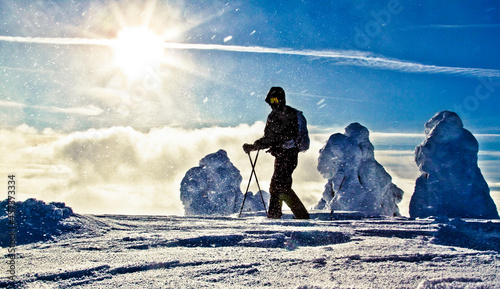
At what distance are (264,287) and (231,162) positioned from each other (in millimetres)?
26203

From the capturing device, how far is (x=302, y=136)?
20.7ft

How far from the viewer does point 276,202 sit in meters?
6.34

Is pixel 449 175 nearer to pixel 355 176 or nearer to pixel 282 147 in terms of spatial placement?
pixel 355 176

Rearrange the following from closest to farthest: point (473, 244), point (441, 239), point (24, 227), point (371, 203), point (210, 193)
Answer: point (473, 244)
point (441, 239)
point (24, 227)
point (371, 203)
point (210, 193)

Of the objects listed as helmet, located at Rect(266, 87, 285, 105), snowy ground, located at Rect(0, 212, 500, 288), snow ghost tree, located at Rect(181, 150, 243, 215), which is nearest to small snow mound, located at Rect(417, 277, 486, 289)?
snowy ground, located at Rect(0, 212, 500, 288)

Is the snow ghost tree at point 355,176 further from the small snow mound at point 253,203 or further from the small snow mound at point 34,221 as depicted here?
the small snow mound at point 34,221

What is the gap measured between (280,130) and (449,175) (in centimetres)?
1437

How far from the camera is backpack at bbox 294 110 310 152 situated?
20.6ft

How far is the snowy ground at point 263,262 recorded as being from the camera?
1.86 meters

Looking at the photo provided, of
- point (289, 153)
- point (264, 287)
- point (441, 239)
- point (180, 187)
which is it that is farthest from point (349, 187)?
point (264, 287)

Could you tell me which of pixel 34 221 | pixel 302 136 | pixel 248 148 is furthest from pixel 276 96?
pixel 34 221

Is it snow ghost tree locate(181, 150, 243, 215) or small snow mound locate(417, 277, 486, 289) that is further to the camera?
snow ghost tree locate(181, 150, 243, 215)

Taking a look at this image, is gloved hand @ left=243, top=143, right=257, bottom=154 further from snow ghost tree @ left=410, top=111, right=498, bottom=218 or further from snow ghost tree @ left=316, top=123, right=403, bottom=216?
snow ghost tree @ left=316, top=123, right=403, bottom=216

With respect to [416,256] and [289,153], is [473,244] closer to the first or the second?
[416,256]
